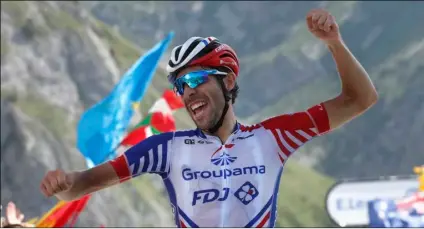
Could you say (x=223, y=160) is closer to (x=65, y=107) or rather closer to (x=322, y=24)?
(x=322, y=24)

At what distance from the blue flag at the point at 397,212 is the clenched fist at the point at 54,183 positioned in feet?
29.3

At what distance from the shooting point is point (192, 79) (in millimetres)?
2875

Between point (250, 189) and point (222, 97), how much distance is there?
37 cm

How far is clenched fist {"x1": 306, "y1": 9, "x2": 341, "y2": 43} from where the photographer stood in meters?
2.71

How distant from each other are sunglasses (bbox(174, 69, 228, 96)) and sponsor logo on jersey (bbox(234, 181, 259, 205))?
43cm

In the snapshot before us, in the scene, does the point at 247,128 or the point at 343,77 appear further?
the point at 247,128

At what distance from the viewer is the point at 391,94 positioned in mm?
25266

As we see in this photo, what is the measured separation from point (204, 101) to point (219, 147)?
222 millimetres

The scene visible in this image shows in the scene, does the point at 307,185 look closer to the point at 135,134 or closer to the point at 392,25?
the point at 392,25

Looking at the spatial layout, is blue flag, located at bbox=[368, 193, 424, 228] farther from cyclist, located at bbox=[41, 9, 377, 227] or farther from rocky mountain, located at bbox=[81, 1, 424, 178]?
rocky mountain, located at bbox=[81, 1, 424, 178]

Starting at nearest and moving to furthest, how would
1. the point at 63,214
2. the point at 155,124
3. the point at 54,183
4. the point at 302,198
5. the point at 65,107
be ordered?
1. the point at 54,183
2. the point at 63,214
3. the point at 155,124
4. the point at 302,198
5. the point at 65,107

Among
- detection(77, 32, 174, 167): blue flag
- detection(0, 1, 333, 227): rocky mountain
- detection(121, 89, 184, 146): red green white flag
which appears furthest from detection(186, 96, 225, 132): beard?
detection(0, 1, 333, 227): rocky mountain

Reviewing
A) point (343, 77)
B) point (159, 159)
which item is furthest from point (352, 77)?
point (159, 159)

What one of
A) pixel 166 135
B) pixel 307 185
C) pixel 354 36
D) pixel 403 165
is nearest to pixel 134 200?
pixel 307 185
